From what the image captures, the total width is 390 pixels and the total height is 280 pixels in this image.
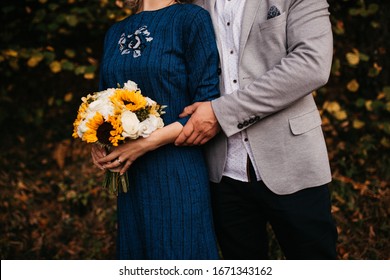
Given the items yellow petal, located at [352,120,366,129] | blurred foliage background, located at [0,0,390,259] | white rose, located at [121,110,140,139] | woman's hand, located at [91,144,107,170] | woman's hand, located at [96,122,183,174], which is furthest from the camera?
yellow petal, located at [352,120,366,129]

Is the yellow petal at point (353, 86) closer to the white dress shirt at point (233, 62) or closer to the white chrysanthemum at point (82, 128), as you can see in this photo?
the white dress shirt at point (233, 62)

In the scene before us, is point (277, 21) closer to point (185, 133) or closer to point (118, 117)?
point (185, 133)

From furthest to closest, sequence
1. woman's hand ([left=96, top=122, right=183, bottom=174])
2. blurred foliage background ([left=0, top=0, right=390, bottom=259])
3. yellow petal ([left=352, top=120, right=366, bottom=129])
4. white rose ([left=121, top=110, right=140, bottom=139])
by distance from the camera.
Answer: yellow petal ([left=352, top=120, right=366, bottom=129]) < blurred foliage background ([left=0, top=0, right=390, bottom=259]) < woman's hand ([left=96, top=122, right=183, bottom=174]) < white rose ([left=121, top=110, right=140, bottom=139])

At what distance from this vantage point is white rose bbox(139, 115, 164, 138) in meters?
1.72

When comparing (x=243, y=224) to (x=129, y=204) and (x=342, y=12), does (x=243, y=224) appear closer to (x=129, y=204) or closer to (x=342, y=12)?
(x=129, y=204)

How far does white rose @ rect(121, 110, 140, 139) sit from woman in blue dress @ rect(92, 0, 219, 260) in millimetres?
120

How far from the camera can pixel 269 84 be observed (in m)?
1.70

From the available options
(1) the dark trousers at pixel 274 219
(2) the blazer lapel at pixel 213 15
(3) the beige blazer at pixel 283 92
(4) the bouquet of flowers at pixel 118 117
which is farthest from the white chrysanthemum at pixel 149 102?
(1) the dark trousers at pixel 274 219

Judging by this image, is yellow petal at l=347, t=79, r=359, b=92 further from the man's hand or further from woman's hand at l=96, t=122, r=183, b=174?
woman's hand at l=96, t=122, r=183, b=174

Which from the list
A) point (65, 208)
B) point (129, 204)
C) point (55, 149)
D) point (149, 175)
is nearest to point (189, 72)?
point (149, 175)

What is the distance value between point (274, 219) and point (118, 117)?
865 mm

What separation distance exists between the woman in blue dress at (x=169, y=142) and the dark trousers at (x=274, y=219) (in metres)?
0.11

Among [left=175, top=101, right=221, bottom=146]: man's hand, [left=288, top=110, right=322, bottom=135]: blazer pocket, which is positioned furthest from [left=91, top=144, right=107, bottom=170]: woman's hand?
[left=288, top=110, right=322, bottom=135]: blazer pocket
